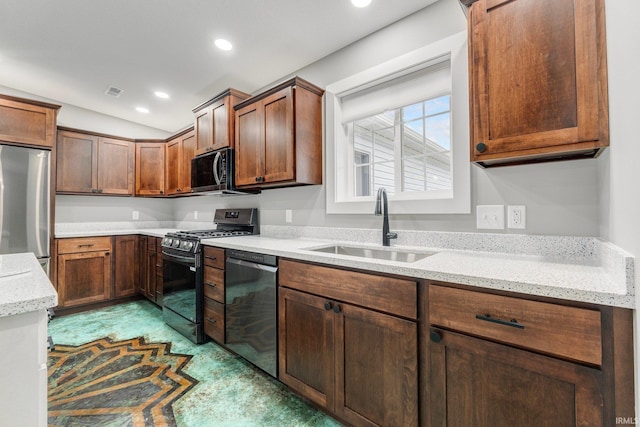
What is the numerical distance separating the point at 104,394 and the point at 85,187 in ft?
9.55

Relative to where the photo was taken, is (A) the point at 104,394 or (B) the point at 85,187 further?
(B) the point at 85,187

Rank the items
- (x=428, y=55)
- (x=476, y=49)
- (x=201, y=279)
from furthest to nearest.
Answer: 1. (x=201, y=279)
2. (x=428, y=55)
3. (x=476, y=49)

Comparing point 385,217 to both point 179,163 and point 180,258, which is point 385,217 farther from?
point 179,163

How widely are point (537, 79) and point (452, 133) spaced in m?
0.57

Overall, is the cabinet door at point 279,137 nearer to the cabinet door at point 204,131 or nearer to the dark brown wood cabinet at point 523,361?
the cabinet door at point 204,131

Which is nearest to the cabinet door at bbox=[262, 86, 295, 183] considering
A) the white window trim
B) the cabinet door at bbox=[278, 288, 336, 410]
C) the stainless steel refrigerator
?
the white window trim

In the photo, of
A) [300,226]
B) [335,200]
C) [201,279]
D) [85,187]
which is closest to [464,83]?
[335,200]

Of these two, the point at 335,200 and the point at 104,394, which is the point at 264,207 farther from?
the point at 104,394

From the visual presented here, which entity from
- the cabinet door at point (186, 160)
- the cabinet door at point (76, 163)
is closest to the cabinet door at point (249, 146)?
the cabinet door at point (186, 160)

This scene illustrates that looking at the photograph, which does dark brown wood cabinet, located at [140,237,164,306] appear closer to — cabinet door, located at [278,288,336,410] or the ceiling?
the ceiling

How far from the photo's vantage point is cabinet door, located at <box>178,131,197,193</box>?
3637 millimetres

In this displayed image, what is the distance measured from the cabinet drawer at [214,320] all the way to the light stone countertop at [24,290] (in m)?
1.30

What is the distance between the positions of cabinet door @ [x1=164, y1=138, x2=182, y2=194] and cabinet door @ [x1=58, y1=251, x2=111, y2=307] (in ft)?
3.81

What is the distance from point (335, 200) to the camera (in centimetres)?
237
